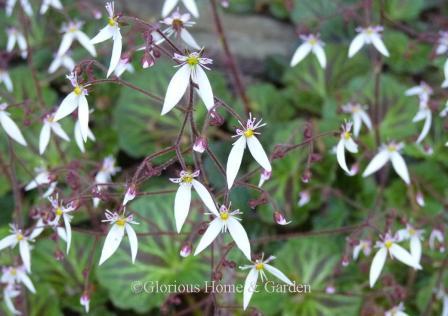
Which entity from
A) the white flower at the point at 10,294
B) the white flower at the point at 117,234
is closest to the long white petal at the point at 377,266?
the white flower at the point at 117,234

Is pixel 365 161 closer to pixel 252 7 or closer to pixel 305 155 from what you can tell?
pixel 305 155

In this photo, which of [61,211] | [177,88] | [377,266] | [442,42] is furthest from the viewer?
[442,42]

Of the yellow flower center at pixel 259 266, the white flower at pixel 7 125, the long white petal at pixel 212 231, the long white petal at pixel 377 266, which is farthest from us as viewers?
the white flower at pixel 7 125

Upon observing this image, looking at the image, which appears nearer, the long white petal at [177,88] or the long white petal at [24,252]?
the long white petal at [177,88]

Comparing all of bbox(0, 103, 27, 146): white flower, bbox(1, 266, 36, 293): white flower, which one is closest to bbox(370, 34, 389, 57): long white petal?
bbox(0, 103, 27, 146): white flower

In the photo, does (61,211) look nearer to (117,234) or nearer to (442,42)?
(117,234)

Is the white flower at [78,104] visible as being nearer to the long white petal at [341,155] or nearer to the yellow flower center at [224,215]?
the yellow flower center at [224,215]

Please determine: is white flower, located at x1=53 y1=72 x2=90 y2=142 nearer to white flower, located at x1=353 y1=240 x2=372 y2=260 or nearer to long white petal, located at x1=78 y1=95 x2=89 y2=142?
long white petal, located at x1=78 y1=95 x2=89 y2=142

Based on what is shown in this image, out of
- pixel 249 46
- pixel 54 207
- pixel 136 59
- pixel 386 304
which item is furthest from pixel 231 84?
pixel 54 207

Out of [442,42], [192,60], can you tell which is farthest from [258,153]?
[442,42]
